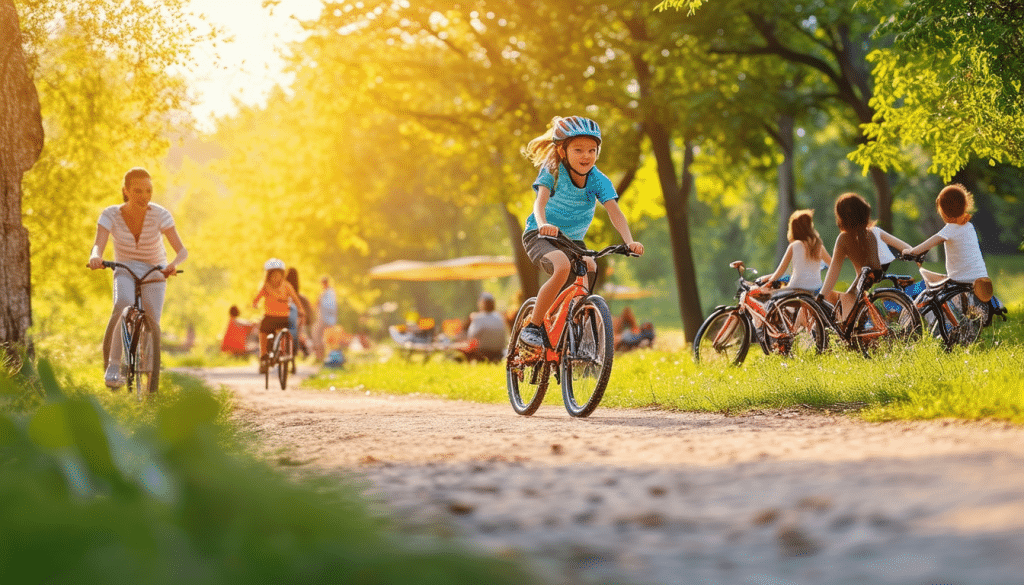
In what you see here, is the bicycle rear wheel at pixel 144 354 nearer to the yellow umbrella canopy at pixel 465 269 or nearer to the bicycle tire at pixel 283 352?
the bicycle tire at pixel 283 352

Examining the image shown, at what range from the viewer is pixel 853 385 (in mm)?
6824

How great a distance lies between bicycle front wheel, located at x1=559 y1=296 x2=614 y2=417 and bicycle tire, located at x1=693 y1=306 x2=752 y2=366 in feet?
11.3

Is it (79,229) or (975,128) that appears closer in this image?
(975,128)

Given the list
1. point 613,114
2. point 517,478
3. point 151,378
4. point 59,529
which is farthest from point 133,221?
point 613,114

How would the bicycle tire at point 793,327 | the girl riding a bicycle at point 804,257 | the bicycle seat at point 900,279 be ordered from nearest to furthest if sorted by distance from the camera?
the bicycle seat at point 900,279 < the bicycle tire at point 793,327 < the girl riding a bicycle at point 804,257

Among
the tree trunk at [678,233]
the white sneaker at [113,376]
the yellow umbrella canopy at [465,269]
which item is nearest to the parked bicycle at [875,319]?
the white sneaker at [113,376]

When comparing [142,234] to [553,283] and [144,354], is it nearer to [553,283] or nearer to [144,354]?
[144,354]

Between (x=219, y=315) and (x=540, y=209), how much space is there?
40657 millimetres

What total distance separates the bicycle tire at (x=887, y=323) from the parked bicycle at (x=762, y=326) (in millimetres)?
374

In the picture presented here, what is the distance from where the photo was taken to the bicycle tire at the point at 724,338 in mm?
10078

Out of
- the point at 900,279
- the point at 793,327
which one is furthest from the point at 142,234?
the point at 900,279

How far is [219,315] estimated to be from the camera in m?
45.2

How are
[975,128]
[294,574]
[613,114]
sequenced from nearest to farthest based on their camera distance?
1. [294,574]
2. [975,128]
3. [613,114]

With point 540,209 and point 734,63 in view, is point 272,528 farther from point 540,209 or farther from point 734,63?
point 734,63
